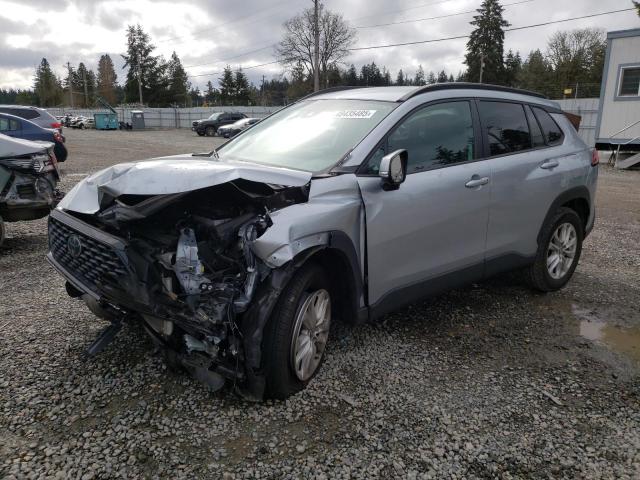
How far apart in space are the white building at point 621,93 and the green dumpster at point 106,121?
132ft

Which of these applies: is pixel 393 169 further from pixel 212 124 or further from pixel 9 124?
pixel 212 124

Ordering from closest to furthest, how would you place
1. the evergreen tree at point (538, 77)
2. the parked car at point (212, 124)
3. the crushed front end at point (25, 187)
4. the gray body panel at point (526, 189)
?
1. the gray body panel at point (526, 189)
2. the crushed front end at point (25, 187)
3. the parked car at point (212, 124)
4. the evergreen tree at point (538, 77)

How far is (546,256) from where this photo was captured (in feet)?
15.3

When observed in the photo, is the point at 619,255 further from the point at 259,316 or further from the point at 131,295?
the point at 131,295

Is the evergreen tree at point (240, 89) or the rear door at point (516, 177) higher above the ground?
the evergreen tree at point (240, 89)

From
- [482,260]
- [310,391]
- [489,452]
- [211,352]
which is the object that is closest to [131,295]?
[211,352]

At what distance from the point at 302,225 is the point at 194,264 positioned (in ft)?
2.00

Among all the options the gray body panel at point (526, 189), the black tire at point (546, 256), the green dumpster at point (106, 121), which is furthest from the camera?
the green dumpster at point (106, 121)

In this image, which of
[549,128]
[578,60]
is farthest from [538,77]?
[549,128]

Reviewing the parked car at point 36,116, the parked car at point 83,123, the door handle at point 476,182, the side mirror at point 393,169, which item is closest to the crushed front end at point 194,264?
the side mirror at point 393,169

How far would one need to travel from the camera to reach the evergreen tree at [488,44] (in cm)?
6347

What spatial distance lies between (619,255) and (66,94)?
12087cm

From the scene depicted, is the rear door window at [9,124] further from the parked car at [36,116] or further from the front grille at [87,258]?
the front grille at [87,258]

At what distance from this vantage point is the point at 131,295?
272 cm
